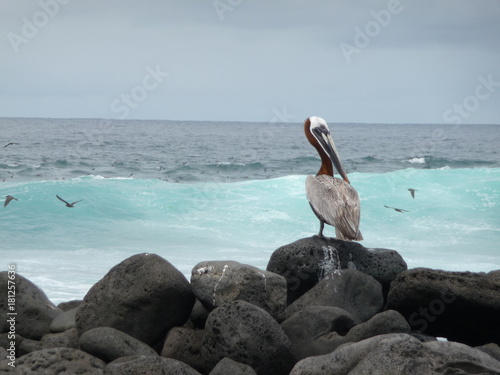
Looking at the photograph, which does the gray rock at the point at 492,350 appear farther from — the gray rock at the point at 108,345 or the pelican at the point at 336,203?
the gray rock at the point at 108,345

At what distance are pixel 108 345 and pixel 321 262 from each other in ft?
7.74

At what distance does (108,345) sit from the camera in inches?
193

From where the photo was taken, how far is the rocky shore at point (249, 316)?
4.65 m

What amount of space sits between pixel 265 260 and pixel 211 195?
8.04m

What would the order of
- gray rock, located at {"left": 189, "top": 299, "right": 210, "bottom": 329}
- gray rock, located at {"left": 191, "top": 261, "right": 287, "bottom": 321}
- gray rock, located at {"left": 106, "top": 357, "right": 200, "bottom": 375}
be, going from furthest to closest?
gray rock, located at {"left": 189, "top": 299, "right": 210, "bottom": 329} → gray rock, located at {"left": 191, "top": 261, "right": 287, "bottom": 321} → gray rock, located at {"left": 106, "top": 357, "right": 200, "bottom": 375}

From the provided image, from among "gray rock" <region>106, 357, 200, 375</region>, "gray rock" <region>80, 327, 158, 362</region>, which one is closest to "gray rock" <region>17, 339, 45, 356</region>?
"gray rock" <region>80, 327, 158, 362</region>

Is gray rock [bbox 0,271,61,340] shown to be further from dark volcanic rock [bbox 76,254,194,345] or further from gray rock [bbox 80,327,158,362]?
gray rock [bbox 80,327,158,362]

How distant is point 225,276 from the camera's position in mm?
5789

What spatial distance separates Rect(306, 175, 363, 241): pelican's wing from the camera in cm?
652

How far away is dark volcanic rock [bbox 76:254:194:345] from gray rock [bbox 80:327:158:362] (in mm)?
500

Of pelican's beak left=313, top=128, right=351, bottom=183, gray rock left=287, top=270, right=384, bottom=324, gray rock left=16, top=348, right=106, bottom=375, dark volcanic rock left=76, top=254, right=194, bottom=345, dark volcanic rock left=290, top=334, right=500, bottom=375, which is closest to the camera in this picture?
dark volcanic rock left=290, top=334, right=500, bottom=375

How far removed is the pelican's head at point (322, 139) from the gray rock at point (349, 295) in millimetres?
1319

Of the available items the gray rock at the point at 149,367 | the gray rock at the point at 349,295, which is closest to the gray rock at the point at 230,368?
the gray rock at the point at 149,367

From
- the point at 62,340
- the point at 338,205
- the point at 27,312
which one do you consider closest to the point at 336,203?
the point at 338,205
